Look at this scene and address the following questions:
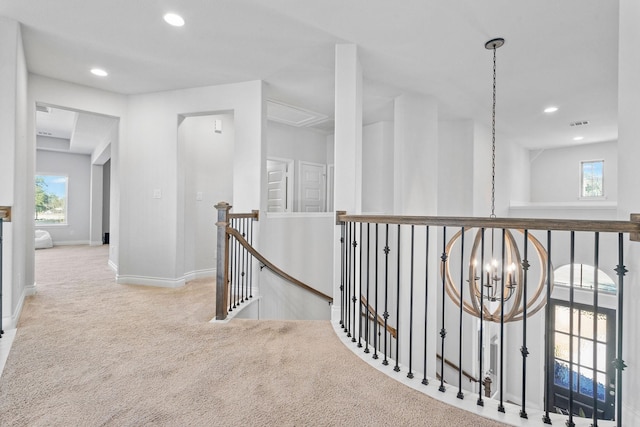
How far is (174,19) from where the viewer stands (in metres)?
2.76

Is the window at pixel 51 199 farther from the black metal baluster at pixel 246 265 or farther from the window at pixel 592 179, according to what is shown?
the window at pixel 592 179

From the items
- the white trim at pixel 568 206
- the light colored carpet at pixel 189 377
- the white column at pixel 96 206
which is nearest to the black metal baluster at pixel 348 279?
the light colored carpet at pixel 189 377

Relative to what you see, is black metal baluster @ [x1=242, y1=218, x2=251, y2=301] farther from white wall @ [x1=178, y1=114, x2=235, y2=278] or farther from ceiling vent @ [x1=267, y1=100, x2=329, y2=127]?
ceiling vent @ [x1=267, y1=100, x2=329, y2=127]

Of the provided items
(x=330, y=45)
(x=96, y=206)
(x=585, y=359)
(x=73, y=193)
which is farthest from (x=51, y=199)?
(x=585, y=359)

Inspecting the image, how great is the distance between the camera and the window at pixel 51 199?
8781mm

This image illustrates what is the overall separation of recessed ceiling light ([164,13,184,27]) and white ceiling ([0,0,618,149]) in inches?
2.0

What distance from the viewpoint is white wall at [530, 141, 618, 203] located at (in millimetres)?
7117

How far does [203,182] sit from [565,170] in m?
7.95

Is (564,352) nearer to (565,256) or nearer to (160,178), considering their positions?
(565,256)

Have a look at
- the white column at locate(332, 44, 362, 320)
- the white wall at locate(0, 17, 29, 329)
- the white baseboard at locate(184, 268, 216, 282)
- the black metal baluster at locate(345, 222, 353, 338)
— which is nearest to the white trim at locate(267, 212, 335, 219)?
the white baseboard at locate(184, 268, 216, 282)

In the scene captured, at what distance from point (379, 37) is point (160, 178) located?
3.23 m

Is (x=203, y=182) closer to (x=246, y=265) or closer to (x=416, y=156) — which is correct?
(x=246, y=265)

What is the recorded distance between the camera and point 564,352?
6.35m

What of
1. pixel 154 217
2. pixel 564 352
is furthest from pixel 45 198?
pixel 564 352
